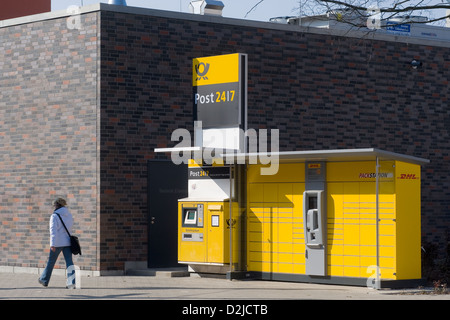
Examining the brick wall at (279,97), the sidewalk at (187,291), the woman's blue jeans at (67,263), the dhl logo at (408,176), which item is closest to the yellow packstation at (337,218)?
the dhl logo at (408,176)

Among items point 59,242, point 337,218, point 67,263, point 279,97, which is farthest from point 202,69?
point 67,263

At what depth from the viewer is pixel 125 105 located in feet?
66.5

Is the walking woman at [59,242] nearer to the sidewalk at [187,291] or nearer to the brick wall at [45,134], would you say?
the sidewalk at [187,291]

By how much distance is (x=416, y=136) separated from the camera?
2456cm

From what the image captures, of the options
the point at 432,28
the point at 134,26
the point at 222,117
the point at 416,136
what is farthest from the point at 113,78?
the point at 432,28

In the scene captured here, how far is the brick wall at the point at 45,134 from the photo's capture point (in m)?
20.1

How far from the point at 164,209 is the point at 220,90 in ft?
Answer: 10.4

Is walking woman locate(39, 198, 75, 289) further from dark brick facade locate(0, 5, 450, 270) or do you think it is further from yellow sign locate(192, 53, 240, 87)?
yellow sign locate(192, 53, 240, 87)

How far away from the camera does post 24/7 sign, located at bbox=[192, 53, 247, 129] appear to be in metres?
18.9

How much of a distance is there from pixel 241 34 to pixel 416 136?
6.00 meters

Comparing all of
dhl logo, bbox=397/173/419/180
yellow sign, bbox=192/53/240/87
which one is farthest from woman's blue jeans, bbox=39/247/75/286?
dhl logo, bbox=397/173/419/180

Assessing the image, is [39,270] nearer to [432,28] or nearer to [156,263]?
[156,263]

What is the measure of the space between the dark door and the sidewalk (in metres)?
1.69

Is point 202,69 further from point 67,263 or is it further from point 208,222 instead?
point 67,263
